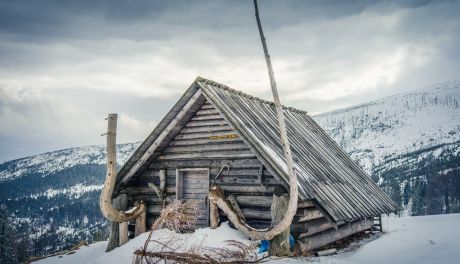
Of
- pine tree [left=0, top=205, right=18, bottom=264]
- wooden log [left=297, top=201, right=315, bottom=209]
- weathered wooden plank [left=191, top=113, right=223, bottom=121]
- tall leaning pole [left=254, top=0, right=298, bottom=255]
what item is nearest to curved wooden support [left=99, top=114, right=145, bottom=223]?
weathered wooden plank [left=191, top=113, right=223, bottom=121]

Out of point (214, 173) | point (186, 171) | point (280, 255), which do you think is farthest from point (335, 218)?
point (186, 171)

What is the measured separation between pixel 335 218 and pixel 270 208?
1.85 meters

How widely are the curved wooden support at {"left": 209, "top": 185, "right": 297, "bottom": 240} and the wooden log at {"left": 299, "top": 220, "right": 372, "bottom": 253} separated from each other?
4.82 feet

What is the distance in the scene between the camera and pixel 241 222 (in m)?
9.69

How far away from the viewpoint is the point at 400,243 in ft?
39.1

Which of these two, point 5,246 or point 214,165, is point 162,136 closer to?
point 214,165

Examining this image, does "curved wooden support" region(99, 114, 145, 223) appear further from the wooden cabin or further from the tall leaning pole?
the tall leaning pole

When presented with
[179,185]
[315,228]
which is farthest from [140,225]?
[315,228]

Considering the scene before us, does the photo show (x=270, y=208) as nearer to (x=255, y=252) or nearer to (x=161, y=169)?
(x=255, y=252)

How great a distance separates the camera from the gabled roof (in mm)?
9785

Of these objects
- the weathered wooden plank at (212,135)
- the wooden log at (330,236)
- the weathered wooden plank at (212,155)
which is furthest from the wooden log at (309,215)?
the weathered wooden plank at (212,135)

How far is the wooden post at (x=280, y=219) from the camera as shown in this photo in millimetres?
8875

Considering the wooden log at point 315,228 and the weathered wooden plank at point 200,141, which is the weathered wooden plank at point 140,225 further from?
the wooden log at point 315,228

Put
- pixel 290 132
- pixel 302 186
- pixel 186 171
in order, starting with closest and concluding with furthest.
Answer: pixel 302 186, pixel 186 171, pixel 290 132
